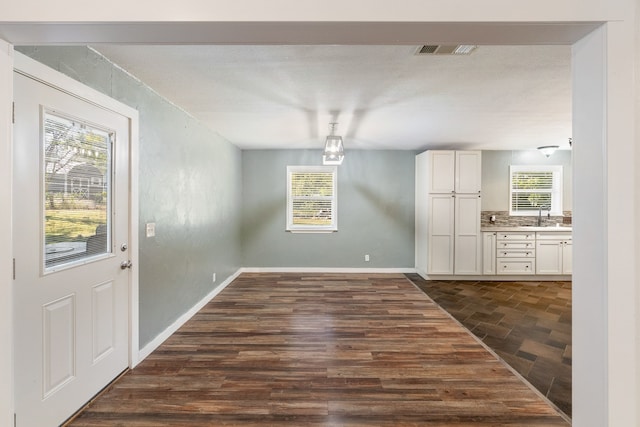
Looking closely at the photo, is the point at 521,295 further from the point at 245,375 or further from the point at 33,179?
the point at 33,179

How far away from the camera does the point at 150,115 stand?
2.69 metres

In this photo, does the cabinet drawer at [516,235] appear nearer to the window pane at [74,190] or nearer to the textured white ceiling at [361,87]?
the textured white ceiling at [361,87]

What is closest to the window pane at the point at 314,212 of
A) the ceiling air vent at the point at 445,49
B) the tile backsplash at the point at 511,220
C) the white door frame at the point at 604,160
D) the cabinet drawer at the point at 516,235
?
the tile backsplash at the point at 511,220

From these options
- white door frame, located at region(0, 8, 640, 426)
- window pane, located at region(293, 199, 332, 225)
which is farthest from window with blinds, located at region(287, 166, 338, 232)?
white door frame, located at region(0, 8, 640, 426)

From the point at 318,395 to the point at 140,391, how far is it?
1.33 metres

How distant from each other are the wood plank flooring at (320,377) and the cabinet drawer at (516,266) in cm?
220

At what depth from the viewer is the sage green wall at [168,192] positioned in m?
2.13

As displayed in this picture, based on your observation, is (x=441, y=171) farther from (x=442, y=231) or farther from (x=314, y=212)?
(x=314, y=212)

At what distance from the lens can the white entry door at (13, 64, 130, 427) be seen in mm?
1550

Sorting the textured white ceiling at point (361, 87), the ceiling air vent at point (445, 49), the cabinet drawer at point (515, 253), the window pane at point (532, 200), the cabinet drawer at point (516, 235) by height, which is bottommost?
the cabinet drawer at point (515, 253)

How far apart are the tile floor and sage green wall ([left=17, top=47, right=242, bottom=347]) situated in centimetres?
332

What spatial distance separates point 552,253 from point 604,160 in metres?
5.33

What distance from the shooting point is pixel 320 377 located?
7.64ft

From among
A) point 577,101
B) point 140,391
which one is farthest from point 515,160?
point 140,391
